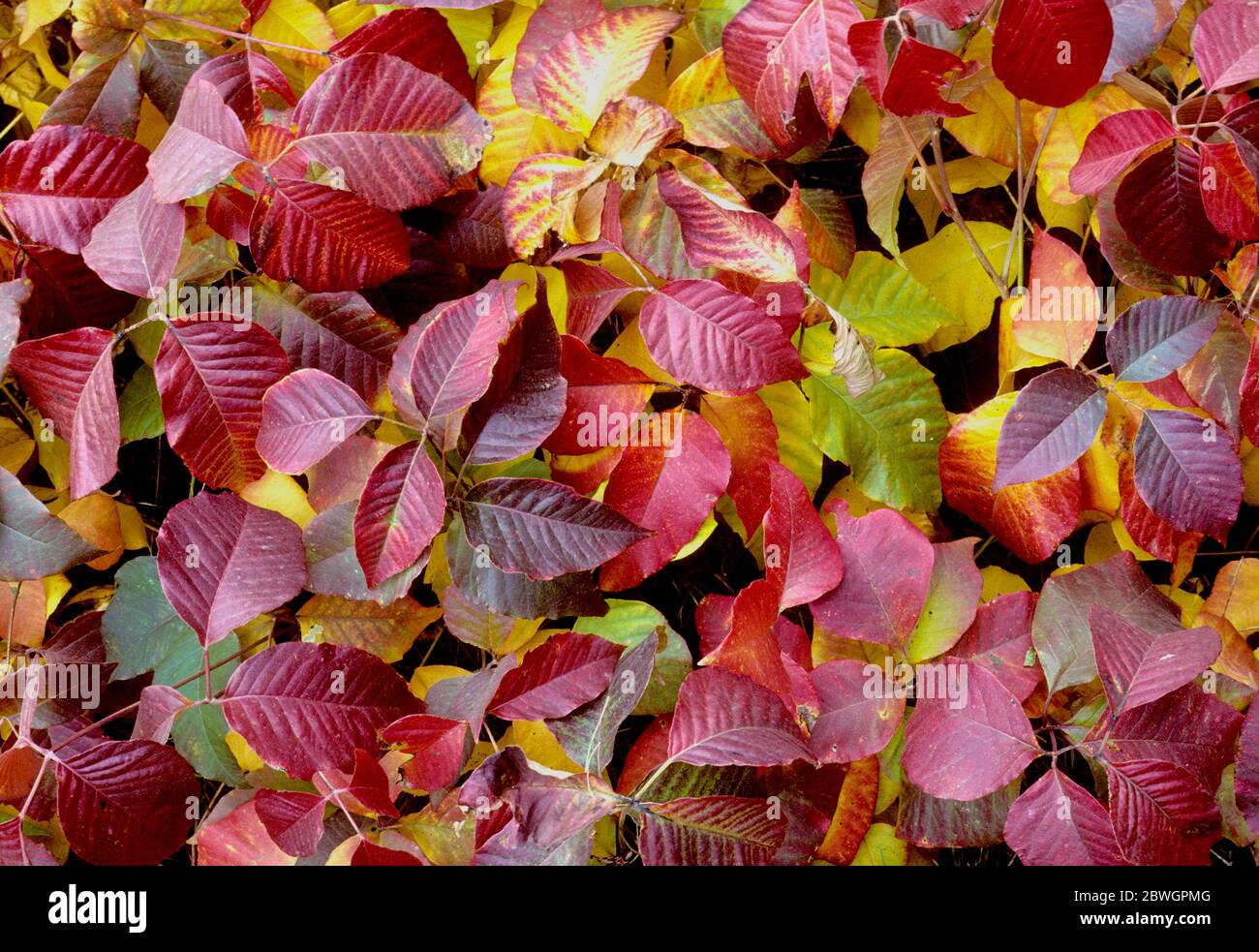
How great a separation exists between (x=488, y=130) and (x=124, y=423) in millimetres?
460

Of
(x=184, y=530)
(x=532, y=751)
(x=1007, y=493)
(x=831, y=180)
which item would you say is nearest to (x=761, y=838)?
(x=532, y=751)

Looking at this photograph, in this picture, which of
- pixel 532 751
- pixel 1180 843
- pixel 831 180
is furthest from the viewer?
pixel 831 180

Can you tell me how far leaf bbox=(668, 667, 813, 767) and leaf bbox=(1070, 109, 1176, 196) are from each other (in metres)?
0.48

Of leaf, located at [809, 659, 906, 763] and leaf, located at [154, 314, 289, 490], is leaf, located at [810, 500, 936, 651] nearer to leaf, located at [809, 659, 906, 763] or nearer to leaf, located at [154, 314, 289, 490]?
leaf, located at [809, 659, 906, 763]

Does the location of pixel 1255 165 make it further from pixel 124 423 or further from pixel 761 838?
pixel 124 423

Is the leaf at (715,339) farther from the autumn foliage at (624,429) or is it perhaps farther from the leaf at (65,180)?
the leaf at (65,180)

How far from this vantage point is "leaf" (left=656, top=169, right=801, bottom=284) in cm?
77

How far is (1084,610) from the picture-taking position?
85 cm

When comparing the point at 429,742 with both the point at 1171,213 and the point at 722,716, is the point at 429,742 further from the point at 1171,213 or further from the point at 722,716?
the point at 1171,213

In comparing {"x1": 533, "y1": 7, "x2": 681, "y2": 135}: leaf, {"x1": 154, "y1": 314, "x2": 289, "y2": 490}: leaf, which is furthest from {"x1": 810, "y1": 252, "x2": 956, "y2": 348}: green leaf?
{"x1": 154, "y1": 314, "x2": 289, "y2": 490}: leaf

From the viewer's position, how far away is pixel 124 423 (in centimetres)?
97

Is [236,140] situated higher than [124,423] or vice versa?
[236,140]

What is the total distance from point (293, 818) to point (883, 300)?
674 millimetres
